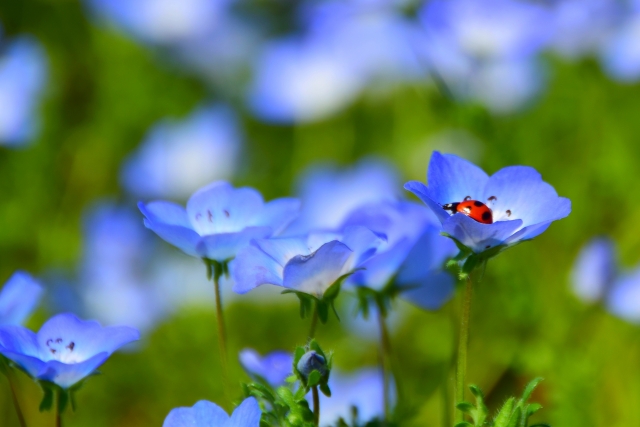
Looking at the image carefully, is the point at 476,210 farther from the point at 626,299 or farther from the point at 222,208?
the point at 626,299

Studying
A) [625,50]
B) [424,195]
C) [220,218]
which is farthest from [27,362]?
[625,50]

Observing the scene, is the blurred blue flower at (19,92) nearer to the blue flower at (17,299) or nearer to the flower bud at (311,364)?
the blue flower at (17,299)

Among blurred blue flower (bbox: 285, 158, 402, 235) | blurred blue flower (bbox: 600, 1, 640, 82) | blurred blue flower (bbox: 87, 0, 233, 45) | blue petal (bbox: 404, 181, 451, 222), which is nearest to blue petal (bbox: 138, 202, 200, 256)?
blue petal (bbox: 404, 181, 451, 222)

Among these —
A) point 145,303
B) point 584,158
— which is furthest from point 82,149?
point 584,158

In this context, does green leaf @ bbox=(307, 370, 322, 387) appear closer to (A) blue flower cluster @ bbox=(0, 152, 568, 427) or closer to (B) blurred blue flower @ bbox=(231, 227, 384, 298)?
(A) blue flower cluster @ bbox=(0, 152, 568, 427)

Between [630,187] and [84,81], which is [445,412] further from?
[84,81]

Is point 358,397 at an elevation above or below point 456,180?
below

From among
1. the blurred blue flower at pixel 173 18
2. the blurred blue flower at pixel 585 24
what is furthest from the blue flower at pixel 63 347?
the blurred blue flower at pixel 173 18
